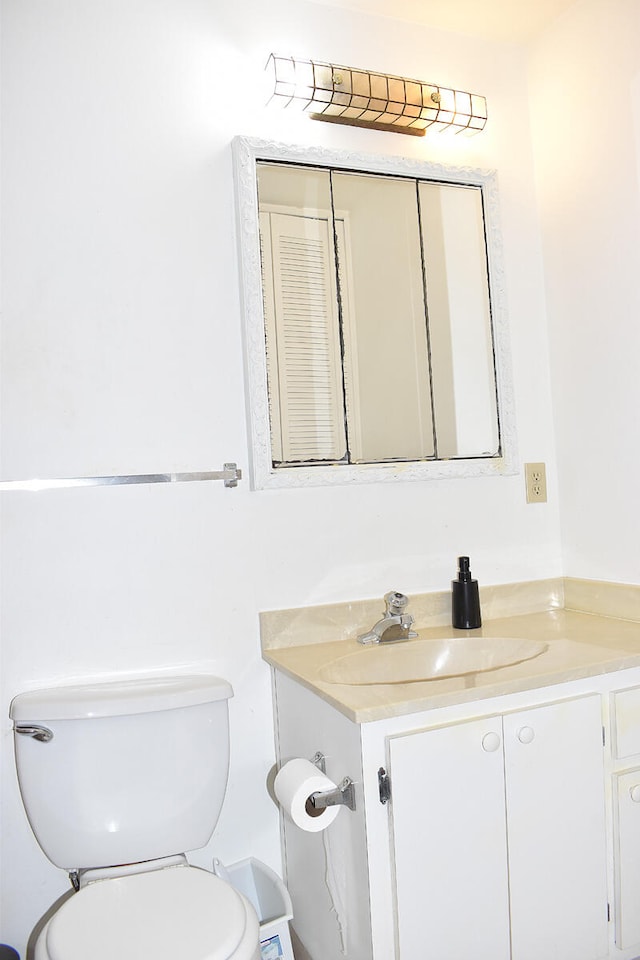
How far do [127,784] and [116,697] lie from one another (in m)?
0.16

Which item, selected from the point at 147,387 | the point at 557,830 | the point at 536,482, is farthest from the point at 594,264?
the point at 557,830

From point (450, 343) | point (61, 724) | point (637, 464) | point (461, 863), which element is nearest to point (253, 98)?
point (450, 343)

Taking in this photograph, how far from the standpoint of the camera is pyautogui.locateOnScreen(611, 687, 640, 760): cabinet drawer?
4.49 ft

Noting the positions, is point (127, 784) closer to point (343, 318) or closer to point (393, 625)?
point (393, 625)

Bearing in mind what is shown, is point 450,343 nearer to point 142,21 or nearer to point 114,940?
point 142,21

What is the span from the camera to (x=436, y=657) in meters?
1.61

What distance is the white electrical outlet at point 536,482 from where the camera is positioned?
190 cm

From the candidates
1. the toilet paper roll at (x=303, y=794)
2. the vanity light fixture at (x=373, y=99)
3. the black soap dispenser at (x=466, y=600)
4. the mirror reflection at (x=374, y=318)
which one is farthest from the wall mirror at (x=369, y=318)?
the toilet paper roll at (x=303, y=794)

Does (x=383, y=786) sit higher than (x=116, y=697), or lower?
lower

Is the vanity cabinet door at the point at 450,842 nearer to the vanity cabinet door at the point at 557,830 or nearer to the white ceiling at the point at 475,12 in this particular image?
the vanity cabinet door at the point at 557,830

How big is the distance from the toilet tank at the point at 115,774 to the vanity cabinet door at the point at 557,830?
587 millimetres

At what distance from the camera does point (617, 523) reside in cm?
176

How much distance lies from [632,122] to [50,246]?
1.33 metres

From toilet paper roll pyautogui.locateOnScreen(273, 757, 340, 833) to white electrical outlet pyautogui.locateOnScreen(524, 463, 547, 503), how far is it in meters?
1.00
